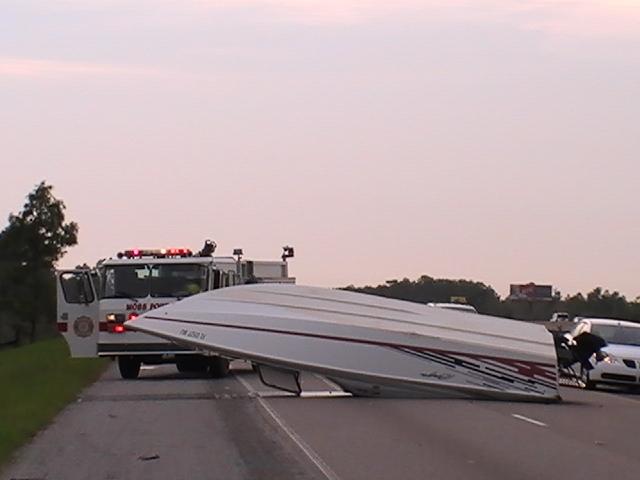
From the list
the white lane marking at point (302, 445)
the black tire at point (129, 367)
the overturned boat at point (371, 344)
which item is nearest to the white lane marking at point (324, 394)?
the overturned boat at point (371, 344)

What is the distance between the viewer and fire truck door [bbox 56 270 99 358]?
102ft

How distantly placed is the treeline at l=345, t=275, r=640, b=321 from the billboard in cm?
43

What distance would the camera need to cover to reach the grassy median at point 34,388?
1992 cm

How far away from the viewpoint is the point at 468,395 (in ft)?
87.8

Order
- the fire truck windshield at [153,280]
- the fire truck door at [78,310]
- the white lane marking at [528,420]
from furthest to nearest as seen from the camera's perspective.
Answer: the fire truck windshield at [153,280]
the fire truck door at [78,310]
the white lane marking at [528,420]

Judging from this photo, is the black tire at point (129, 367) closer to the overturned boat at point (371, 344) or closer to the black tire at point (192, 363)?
the black tire at point (192, 363)

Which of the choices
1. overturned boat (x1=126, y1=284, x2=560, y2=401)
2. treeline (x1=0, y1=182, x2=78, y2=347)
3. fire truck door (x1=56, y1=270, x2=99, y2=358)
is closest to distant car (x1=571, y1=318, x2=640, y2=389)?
overturned boat (x1=126, y1=284, x2=560, y2=401)

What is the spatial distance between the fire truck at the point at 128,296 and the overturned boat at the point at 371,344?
3.57m

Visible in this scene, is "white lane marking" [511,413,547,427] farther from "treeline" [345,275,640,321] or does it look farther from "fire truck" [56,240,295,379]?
"treeline" [345,275,640,321]

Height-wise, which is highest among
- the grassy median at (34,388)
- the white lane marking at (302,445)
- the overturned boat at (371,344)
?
the overturned boat at (371,344)

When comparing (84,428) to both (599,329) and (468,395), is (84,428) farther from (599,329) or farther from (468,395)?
(599,329)

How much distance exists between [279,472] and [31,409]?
373 inches

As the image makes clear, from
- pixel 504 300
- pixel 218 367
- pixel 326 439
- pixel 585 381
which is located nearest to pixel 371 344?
pixel 585 381

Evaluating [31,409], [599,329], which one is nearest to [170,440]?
[31,409]
